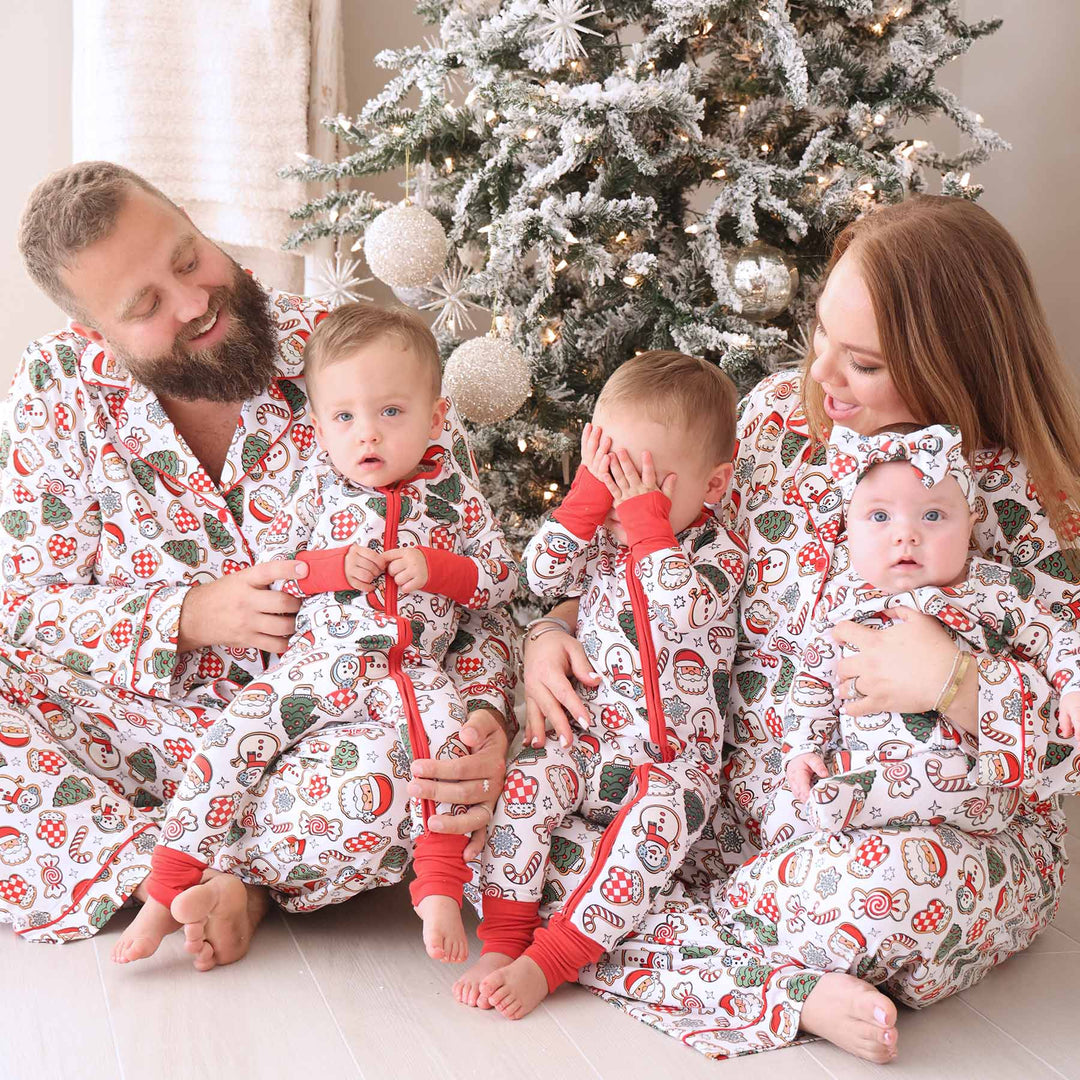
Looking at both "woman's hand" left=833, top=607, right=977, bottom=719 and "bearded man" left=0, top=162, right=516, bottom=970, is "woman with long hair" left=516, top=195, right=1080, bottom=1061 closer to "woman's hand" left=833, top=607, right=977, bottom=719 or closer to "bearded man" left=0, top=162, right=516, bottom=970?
"woman's hand" left=833, top=607, right=977, bottom=719

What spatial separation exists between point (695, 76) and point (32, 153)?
165cm

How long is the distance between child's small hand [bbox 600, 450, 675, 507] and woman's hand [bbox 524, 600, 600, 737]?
0.23 metres

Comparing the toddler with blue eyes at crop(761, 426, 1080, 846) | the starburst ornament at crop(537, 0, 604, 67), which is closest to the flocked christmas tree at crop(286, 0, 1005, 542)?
the starburst ornament at crop(537, 0, 604, 67)

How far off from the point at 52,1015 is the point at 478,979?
0.52m

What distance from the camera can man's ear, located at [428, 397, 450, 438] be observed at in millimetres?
1623

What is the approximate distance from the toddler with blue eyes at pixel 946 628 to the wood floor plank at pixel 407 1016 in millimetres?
421

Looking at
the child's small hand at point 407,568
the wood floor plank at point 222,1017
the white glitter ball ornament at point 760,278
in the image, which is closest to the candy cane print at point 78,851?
the wood floor plank at point 222,1017

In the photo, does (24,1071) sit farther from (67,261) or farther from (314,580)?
(67,261)

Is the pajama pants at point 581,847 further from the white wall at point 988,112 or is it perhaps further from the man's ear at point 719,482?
the white wall at point 988,112

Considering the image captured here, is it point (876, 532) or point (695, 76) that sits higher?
point (695, 76)

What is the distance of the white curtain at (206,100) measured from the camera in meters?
2.53

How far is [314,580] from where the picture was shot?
1.56m

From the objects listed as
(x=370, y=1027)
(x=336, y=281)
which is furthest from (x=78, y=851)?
(x=336, y=281)

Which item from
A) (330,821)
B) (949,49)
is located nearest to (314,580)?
(330,821)
